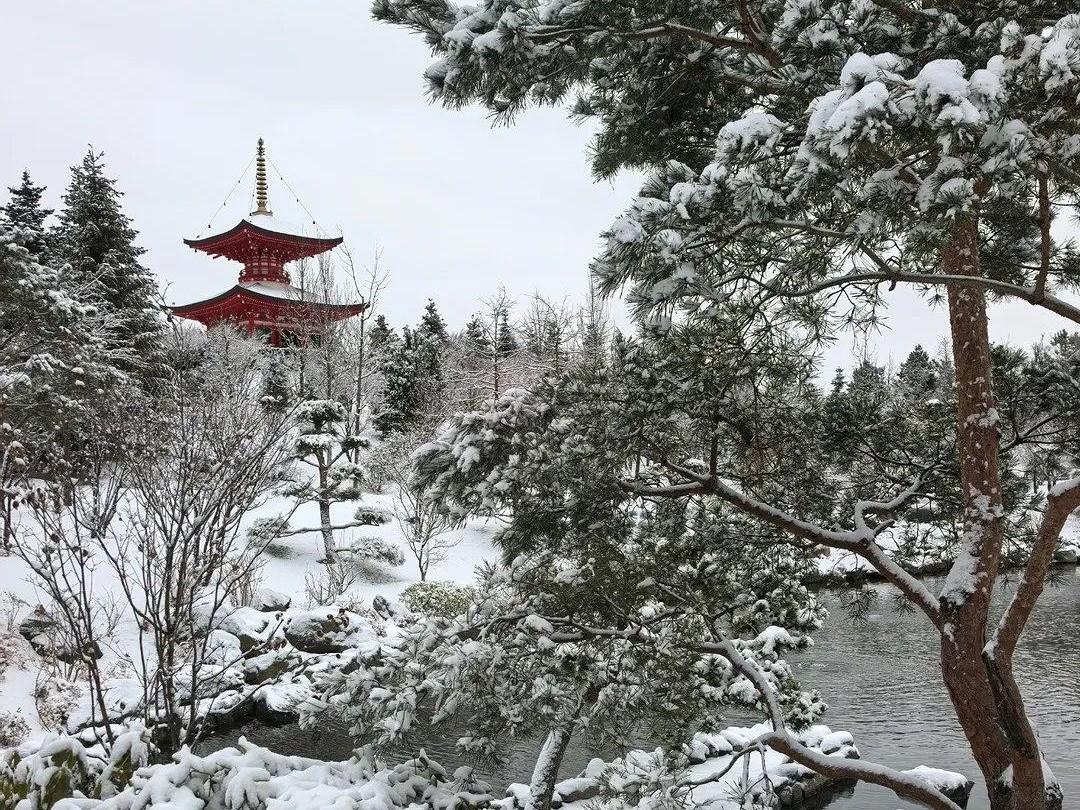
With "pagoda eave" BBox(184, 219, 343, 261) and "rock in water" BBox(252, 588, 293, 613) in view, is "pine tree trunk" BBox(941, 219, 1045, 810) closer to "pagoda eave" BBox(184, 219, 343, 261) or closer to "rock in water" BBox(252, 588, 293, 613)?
"rock in water" BBox(252, 588, 293, 613)

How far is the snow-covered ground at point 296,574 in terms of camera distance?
9367 millimetres

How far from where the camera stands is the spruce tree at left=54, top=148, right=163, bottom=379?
18531mm

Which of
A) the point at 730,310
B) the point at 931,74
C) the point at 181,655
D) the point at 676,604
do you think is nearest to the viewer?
the point at 931,74

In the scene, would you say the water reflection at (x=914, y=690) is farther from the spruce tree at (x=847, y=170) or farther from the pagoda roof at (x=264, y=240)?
the pagoda roof at (x=264, y=240)

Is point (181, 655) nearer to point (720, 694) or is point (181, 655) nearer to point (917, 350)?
point (720, 694)

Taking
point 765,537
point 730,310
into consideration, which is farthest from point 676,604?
point 730,310

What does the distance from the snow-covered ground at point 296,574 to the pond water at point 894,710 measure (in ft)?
7.70

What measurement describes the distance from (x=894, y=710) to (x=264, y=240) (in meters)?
25.8

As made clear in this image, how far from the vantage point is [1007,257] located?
488 centimetres

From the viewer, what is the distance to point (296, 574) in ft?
48.9

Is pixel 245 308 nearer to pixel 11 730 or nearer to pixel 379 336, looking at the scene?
pixel 379 336

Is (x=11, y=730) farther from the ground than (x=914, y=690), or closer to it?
farther from the ground

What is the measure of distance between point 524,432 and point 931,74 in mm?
2874

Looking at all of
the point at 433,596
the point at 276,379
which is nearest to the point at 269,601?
the point at 433,596
